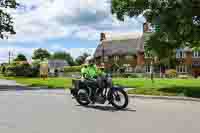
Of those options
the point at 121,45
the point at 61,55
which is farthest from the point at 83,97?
the point at 61,55

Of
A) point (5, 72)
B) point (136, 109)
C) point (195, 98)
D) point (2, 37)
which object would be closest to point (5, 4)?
point (2, 37)

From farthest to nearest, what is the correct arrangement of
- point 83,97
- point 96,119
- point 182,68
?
point 182,68
point 83,97
point 96,119

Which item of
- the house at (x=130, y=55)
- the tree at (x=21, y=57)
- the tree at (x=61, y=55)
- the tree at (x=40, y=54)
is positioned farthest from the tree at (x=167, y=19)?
the tree at (x=61, y=55)

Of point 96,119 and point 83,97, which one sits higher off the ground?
point 83,97

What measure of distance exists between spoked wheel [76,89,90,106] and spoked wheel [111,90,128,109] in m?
1.22

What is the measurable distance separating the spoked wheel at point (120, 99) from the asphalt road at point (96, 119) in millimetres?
210

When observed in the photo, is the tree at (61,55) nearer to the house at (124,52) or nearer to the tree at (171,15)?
the house at (124,52)

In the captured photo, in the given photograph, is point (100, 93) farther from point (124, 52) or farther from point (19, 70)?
point (124, 52)

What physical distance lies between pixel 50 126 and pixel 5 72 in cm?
7541

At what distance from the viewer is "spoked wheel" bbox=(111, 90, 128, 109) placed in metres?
14.8

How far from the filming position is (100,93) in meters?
15.5

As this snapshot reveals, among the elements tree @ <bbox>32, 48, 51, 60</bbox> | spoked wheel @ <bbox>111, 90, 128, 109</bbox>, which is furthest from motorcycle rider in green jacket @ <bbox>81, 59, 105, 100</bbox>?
tree @ <bbox>32, 48, 51, 60</bbox>

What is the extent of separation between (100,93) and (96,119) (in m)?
3.42

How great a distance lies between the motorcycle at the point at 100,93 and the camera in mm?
14859
